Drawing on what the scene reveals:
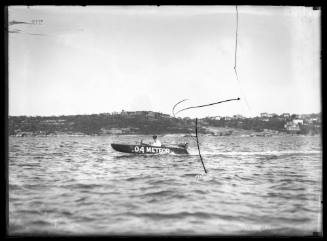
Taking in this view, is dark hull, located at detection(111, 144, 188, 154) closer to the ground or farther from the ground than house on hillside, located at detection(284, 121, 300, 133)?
closer to the ground

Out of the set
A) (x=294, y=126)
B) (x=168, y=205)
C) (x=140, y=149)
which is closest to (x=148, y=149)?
(x=140, y=149)

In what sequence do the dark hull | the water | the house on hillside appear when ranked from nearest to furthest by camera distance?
the water
the house on hillside
the dark hull

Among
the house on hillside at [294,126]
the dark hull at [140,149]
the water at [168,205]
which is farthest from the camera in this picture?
the dark hull at [140,149]

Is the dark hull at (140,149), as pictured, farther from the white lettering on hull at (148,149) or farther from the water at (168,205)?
the water at (168,205)

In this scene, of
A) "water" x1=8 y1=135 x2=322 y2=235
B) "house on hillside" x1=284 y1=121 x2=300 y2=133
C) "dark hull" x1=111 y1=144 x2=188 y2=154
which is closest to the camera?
"water" x1=8 y1=135 x2=322 y2=235

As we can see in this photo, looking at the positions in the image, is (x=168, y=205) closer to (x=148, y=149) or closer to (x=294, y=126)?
(x=294, y=126)

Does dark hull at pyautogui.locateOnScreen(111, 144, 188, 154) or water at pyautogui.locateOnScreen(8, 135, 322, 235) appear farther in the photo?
dark hull at pyautogui.locateOnScreen(111, 144, 188, 154)

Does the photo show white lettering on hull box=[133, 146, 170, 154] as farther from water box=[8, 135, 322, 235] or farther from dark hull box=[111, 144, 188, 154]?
water box=[8, 135, 322, 235]

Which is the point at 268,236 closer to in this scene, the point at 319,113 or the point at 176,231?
the point at 176,231

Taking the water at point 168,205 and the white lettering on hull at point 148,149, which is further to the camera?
the white lettering on hull at point 148,149

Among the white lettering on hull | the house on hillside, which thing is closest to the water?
the house on hillside

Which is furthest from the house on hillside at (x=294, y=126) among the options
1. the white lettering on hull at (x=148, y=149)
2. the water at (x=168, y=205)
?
the white lettering on hull at (x=148, y=149)
